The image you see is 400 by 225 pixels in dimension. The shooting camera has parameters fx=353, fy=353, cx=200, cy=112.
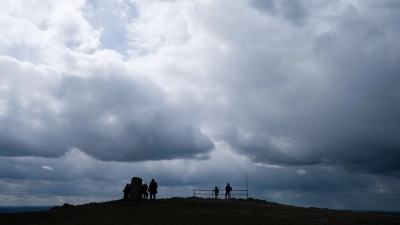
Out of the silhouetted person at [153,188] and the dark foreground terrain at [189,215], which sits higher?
the silhouetted person at [153,188]

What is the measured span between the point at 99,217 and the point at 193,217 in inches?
366

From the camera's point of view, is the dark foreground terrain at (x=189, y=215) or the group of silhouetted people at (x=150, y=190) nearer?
the dark foreground terrain at (x=189, y=215)

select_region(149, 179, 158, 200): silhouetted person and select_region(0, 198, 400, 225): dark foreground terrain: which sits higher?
select_region(149, 179, 158, 200): silhouetted person

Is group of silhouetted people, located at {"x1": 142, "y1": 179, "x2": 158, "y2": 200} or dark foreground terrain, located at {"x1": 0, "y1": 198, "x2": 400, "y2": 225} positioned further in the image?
group of silhouetted people, located at {"x1": 142, "y1": 179, "x2": 158, "y2": 200}

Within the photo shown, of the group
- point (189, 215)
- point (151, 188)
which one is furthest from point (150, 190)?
point (189, 215)

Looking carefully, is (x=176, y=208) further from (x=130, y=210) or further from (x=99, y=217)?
(x=99, y=217)

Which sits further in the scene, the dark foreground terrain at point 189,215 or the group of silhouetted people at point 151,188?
the group of silhouetted people at point 151,188

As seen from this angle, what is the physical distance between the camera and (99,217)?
110 feet

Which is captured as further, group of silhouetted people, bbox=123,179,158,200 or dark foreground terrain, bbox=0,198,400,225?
group of silhouetted people, bbox=123,179,158,200

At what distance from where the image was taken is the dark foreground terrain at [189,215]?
28719 mm

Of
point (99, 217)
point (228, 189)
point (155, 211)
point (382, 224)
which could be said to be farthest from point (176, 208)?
point (382, 224)

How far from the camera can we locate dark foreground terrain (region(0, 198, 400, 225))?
28719 mm

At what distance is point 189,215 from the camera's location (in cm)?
3238

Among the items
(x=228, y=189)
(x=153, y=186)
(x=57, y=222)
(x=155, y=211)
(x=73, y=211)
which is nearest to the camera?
(x=57, y=222)
